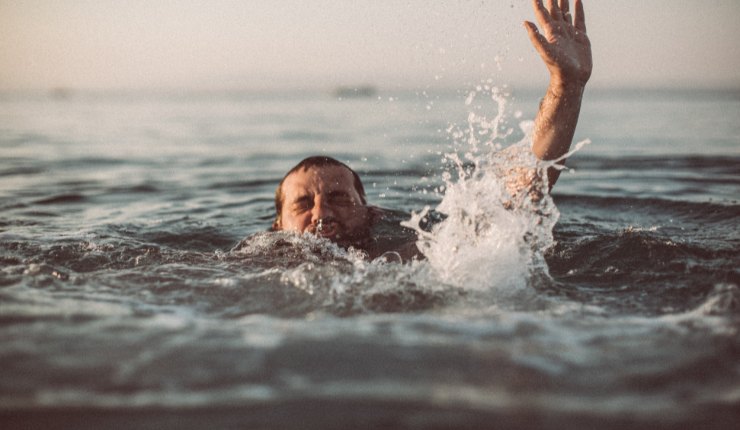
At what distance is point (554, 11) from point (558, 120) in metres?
0.76

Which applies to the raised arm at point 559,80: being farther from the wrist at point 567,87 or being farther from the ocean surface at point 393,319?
the ocean surface at point 393,319

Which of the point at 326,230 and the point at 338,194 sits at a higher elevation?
the point at 338,194

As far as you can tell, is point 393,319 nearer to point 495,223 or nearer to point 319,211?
point 495,223

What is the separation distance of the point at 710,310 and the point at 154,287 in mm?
2669

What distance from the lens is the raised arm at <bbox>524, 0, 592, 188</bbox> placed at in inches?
154

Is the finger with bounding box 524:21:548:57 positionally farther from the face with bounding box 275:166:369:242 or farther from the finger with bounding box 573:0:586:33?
the face with bounding box 275:166:369:242

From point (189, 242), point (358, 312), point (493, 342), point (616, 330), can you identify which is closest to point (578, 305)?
point (616, 330)

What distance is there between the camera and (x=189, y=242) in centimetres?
533

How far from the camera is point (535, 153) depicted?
403 centimetres

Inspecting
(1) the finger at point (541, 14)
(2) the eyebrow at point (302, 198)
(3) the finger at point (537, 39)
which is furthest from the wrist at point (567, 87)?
(2) the eyebrow at point (302, 198)

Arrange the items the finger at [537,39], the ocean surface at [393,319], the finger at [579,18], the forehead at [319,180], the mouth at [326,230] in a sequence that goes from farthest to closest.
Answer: the forehead at [319,180] < the mouth at [326,230] < the finger at [579,18] < the finger at [537,39] < the ocean surface at [393,319]

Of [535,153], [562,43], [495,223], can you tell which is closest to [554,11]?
[562,43]

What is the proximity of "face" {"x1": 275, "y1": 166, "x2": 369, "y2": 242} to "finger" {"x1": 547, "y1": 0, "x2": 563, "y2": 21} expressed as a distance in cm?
172

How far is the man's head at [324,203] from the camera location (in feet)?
14.2
